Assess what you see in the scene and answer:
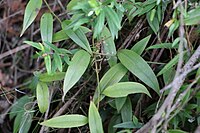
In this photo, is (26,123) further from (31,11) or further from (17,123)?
(31,11)

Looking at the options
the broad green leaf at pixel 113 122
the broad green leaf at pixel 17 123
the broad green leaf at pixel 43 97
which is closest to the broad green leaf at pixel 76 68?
the broad green leaf at pixel 43 97

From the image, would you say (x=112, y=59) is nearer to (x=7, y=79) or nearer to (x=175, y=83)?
(x=175, y=83)

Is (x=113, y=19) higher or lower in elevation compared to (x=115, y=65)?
higher

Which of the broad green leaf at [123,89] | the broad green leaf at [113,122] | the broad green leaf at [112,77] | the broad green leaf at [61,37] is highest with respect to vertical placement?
the broad green leaf at [61,37]

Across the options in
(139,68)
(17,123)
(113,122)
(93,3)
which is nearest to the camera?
(93,3)

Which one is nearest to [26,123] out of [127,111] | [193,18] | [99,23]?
[127,111]

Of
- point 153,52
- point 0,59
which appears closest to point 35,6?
point 153,52

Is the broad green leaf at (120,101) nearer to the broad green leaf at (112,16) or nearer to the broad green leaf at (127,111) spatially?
the broad green leaf at (127,111)
